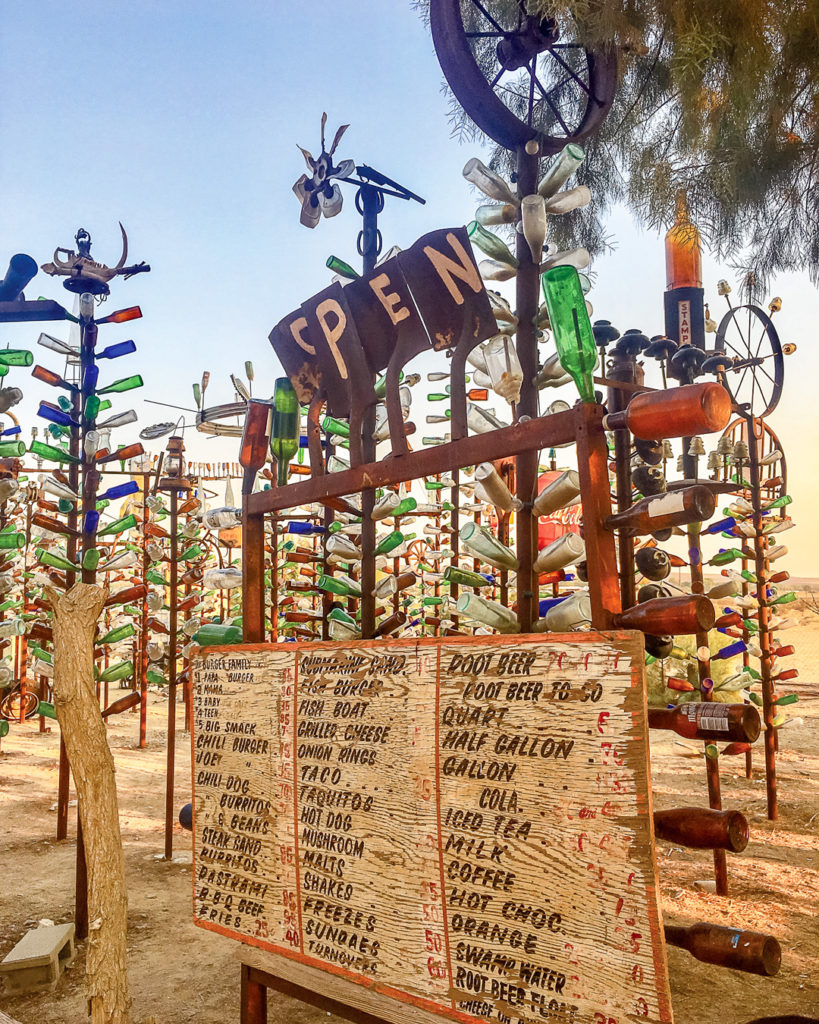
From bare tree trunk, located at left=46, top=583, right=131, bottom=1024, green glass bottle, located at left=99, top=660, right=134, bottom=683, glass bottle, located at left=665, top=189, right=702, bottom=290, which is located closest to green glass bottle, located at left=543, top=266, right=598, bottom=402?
bare tree trunk, located at left=46, top=583, right=131, bottom=1024

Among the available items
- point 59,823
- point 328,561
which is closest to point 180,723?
point 59,823

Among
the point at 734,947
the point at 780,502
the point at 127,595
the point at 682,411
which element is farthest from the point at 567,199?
the point at 780,502

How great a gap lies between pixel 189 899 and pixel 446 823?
10.2ft

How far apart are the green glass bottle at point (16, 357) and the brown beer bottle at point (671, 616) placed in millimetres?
2956

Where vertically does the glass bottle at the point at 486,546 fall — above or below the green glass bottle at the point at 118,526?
below

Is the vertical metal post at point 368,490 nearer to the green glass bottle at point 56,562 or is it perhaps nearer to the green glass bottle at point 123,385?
the green glass bottle at point 123,385

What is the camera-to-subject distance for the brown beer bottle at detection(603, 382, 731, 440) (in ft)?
4.22

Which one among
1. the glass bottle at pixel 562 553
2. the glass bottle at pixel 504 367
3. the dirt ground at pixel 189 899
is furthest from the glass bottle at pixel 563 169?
the dirt ground at pixel 189 899

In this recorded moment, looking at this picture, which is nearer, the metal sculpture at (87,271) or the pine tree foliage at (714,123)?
the pine tree foliage at (714,123)

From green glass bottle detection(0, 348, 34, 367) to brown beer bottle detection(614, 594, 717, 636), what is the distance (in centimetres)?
296

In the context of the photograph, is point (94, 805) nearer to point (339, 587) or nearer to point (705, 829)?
point (705, 829)

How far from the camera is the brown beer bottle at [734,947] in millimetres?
1278

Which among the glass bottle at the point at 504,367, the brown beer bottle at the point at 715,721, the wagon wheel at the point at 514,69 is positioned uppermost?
the wagon wheel at the point at 514,69

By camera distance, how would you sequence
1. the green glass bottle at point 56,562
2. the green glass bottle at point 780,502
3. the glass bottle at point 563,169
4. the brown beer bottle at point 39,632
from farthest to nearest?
the green glass bottle at point 780,502 < the brown beer bottle at point 39,632 < the green glass bottle at point 56,562 < the glass bottle at point 563,169
